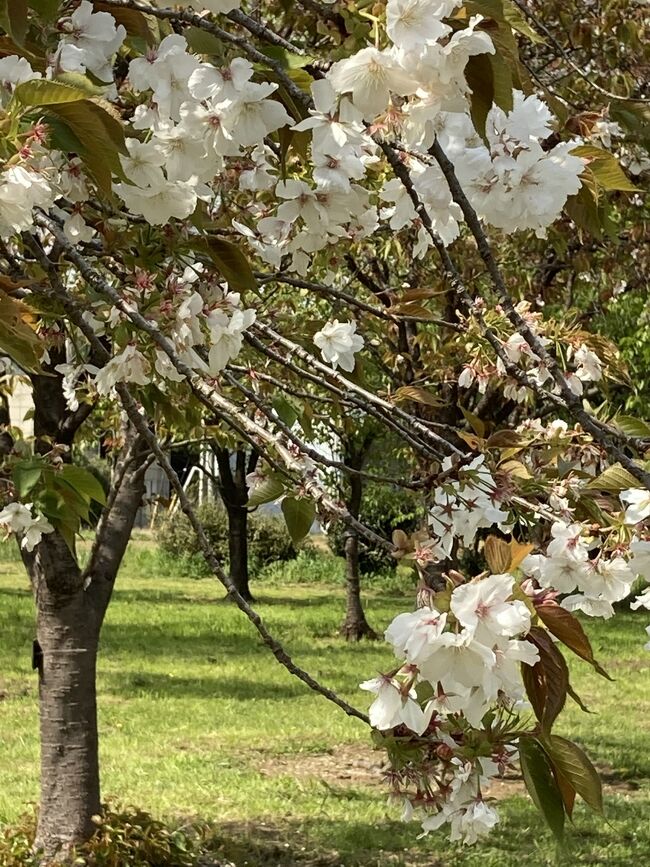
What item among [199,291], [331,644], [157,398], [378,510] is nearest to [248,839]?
[157,398]

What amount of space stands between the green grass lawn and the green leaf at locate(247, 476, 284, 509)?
0.67 m

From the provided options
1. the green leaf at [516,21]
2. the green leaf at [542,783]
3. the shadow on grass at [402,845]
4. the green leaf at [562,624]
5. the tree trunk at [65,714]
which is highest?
the green leaf at [516,21]

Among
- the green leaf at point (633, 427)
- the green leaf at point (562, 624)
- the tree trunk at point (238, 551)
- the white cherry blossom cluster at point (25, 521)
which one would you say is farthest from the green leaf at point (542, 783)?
the tree trunk at point (238, 551)

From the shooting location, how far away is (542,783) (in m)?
0.96

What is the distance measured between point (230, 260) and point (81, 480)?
2.04 feet

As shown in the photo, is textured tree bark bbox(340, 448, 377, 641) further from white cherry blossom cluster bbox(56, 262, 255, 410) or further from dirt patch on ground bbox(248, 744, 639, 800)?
white cherry blossom cluster bbox(56, 262, 255, 410)

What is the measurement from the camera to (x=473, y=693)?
906mm

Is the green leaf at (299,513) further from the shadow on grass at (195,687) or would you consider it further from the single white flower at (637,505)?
the shadow on grass at (195,687)

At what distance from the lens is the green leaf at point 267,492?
1.52m

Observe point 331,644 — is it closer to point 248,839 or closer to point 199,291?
point 248,839

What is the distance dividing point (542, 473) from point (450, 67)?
0.70m

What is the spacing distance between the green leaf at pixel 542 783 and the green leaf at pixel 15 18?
77 centimetres

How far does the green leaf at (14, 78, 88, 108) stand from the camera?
2.93 feet

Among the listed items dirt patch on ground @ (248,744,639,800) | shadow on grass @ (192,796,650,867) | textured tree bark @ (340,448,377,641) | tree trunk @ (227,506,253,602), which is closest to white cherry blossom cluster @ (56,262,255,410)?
shadow on grass @ (192,796,650,867)
